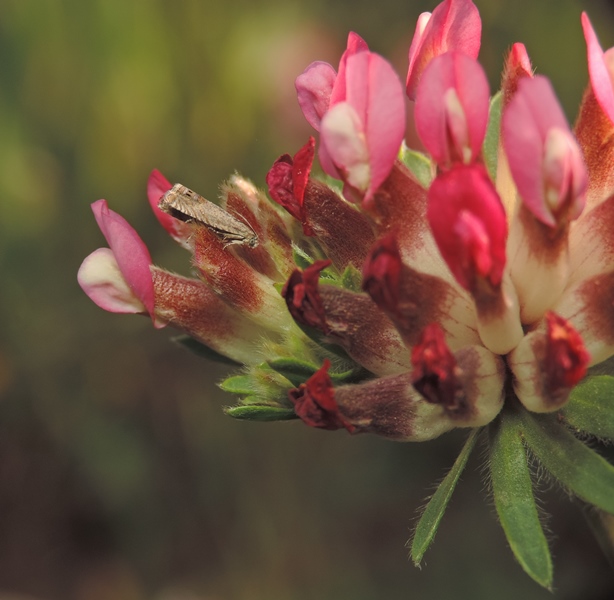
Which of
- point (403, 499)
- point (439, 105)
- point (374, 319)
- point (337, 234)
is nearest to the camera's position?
point (439, 105)

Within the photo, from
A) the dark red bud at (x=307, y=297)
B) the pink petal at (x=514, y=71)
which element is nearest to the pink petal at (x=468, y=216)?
the dark red bud at (x=307, y=297)

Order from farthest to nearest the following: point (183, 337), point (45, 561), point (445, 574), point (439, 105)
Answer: point (45, 561) → point (445, 574) → point (183, 337) → point (439, 105)

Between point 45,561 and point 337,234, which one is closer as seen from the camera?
point 337,234

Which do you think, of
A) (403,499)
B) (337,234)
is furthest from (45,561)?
(337,234)

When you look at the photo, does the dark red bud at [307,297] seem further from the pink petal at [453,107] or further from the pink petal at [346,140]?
the pink petal at [453,107]

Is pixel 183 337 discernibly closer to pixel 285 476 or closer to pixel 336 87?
pixel 336 87

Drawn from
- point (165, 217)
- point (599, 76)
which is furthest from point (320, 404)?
point (599, 76)

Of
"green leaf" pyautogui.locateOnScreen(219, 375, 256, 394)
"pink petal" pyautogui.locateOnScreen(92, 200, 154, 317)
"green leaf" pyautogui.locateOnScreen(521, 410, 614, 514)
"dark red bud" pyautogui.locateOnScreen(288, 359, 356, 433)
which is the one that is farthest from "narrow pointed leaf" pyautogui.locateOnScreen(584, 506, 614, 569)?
"pink petal" pyautogui.locateOnScreen(92, 200, 154, 317)
